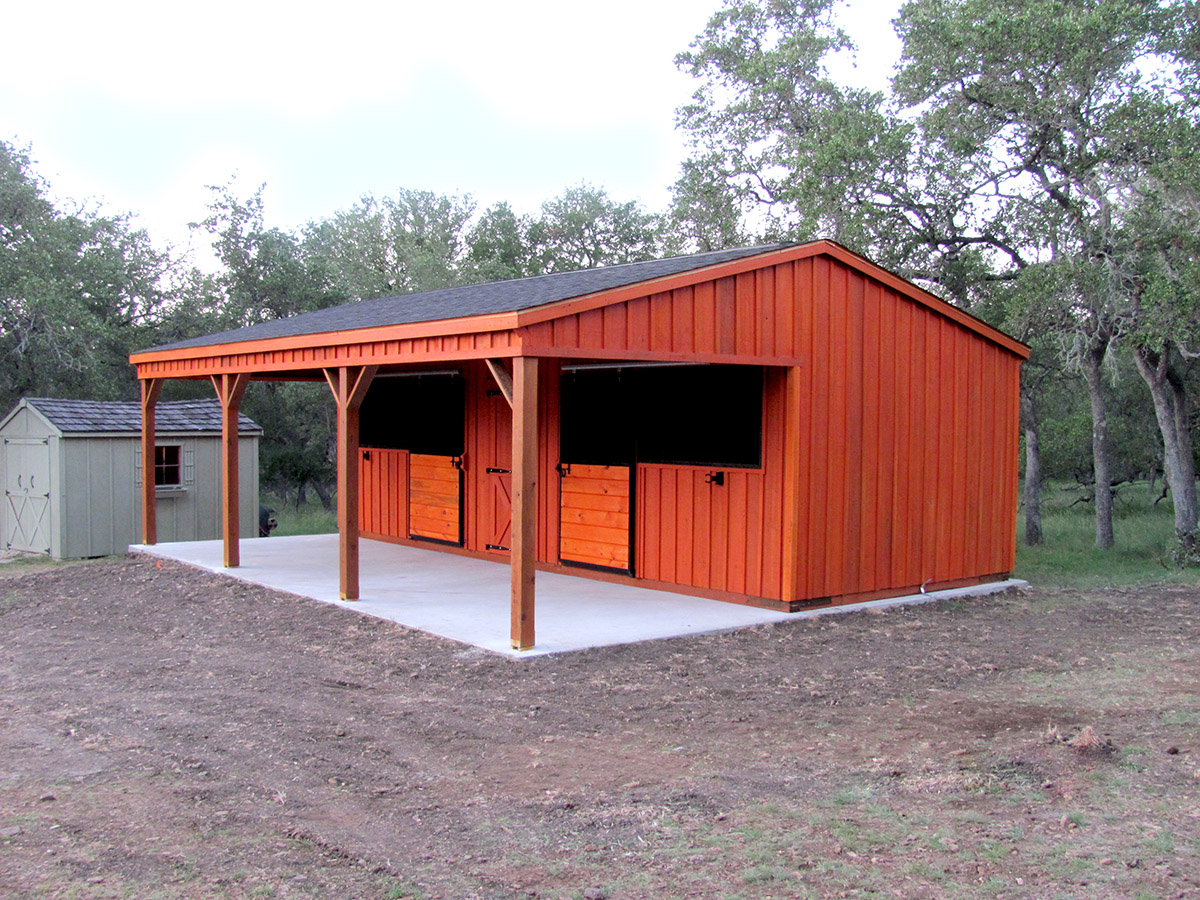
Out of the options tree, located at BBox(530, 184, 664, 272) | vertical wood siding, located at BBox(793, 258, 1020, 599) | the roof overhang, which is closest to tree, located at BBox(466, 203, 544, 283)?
tree, located at BBox(530, 184, 664, 272)

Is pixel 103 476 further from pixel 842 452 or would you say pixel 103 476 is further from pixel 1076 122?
pixel 1076 122

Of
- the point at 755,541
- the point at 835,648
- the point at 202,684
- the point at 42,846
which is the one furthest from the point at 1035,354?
the point at 42,846

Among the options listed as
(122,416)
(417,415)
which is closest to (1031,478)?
(417,415)

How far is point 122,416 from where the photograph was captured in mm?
12625

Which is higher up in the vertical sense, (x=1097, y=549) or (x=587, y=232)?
(x=587, y=232)

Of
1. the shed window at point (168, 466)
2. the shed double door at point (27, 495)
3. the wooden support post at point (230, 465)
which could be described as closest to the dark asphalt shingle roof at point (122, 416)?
the shed window at point (168, 466)

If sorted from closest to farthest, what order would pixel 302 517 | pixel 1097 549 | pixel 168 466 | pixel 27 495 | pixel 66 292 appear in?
1. pixel 27 495
2. pixel 168 466
3. pixel 1097 549
4. pixel 66 292
5. pixel 302 517

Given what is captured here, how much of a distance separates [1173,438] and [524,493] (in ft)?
32.3

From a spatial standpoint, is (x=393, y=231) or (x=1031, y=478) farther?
(x=393, y=231)

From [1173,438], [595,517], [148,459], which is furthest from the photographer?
[1173,438]

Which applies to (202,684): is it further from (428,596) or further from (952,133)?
(952,133)

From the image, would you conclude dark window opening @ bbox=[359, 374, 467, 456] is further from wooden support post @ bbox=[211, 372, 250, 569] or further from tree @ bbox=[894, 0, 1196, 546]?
tree @ bbox=[894, 0, 1196, 546]

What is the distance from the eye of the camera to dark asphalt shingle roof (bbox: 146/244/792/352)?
23.0 feet

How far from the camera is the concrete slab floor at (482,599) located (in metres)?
7.20
